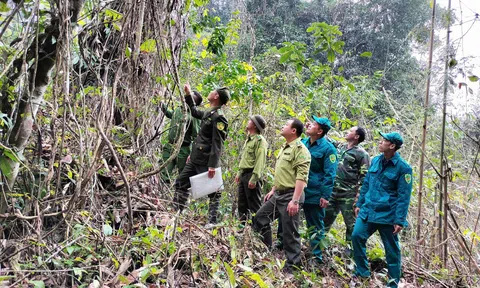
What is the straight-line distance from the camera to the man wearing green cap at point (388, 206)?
12.9ft

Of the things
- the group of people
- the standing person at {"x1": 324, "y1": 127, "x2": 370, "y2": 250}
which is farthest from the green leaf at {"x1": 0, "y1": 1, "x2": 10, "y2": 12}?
the standing person at {"x1": 324, "y1": 127, "x2": 370, "y2": 250}

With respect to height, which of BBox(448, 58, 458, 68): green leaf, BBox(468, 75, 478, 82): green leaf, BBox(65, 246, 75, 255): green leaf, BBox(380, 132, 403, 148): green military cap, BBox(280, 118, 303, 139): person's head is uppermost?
BBox(448, 58, 458, 68): green leaf

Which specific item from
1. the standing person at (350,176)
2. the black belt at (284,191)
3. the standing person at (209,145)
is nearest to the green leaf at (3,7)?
the standing person at (209,145)

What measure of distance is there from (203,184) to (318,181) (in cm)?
137

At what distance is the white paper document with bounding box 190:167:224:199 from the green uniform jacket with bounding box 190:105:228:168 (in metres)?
0.15

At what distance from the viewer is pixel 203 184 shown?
448cm

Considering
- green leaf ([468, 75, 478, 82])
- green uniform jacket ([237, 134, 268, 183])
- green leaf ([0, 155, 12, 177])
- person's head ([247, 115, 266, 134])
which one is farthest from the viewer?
person's head ([247, 115, 266, 134])

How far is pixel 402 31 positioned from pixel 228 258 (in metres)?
19.6

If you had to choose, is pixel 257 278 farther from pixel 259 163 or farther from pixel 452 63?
pixel 452 63

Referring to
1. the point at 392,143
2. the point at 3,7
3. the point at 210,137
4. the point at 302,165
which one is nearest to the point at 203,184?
the point at 210,137

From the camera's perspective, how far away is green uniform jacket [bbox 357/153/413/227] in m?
3.91

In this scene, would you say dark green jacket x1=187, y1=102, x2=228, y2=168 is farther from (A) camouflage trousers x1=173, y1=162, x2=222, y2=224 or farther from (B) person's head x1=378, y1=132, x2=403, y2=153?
(B) person's head x1=378, y1=132, x2=403, y2=153

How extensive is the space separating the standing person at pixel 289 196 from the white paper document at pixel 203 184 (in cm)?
61

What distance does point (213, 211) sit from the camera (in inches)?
195
